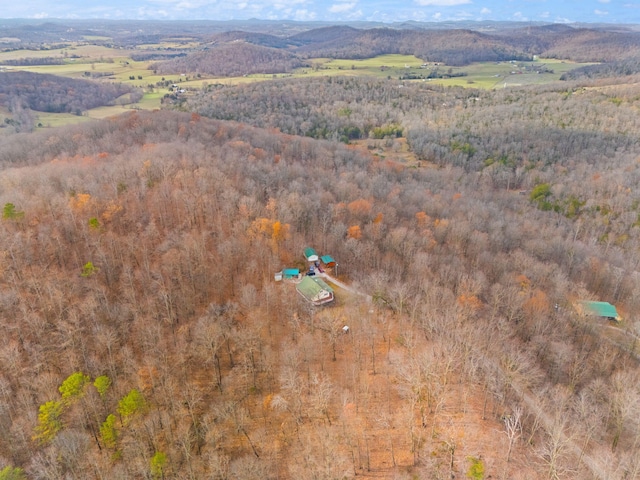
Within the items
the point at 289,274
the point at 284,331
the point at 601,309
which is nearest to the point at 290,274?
the point at 289,274

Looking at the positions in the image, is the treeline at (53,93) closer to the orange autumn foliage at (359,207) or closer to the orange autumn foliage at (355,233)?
the orange autumn foliage at (359,207)

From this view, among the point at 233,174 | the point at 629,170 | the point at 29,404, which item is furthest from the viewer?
the point at 629,170

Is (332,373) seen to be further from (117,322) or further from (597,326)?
(597,326)

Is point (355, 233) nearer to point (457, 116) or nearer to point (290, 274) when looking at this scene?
point (290, 274)

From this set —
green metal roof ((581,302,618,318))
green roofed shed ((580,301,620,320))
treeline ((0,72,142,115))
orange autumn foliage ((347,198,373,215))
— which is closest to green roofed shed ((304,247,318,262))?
orange autumn foliage ((347,198,373,215))

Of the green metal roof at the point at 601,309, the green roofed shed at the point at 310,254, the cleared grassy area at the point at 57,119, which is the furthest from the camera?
the cleared grassy area at the point at 57,119

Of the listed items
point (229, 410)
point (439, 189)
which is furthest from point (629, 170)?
point (229, 410)

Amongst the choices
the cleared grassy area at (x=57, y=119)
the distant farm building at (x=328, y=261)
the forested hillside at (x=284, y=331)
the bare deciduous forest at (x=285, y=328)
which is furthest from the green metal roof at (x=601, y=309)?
the cleared grassy area at (x=57, y=119)

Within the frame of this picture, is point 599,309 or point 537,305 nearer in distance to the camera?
point 537,305
